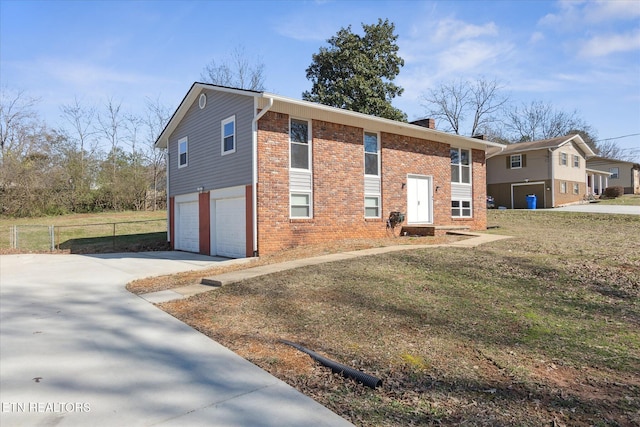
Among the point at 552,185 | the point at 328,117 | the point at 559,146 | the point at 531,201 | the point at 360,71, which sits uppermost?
the point at 360,71

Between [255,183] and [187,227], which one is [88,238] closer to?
[187,227]

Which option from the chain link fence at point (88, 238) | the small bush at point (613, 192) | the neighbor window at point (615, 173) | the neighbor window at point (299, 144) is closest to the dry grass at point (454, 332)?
the neighbor window at point (299, 144)

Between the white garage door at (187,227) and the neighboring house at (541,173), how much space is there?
20303 millimetres

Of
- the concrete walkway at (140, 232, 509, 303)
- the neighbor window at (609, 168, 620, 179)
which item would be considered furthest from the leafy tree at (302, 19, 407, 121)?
the neighbor window at (609, 168, 620, 179)

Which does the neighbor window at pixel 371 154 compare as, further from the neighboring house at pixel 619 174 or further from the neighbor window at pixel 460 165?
the neighboring house at pixel 619 174

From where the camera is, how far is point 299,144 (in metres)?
12.9

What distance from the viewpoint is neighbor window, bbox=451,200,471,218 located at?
17.9 meters

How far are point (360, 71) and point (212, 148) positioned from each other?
1873 centimetres

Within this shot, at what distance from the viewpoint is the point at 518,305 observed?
18.9ft

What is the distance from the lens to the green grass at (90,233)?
18000 millimetres

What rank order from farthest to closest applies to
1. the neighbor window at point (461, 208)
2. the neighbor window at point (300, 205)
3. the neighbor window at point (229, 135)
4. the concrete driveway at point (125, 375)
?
the neighbor window at point (461, 208)
the neighbor window at point (229, 135)
the neighbor window at point (300, 205)
the concrete driveway at point (125, 375)

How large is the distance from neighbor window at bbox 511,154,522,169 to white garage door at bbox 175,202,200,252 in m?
24.5

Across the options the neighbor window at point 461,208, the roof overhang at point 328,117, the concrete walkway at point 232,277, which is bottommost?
the concrete walkway at point 232,277

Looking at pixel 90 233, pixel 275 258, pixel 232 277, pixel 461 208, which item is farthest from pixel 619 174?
pixel 90 233
